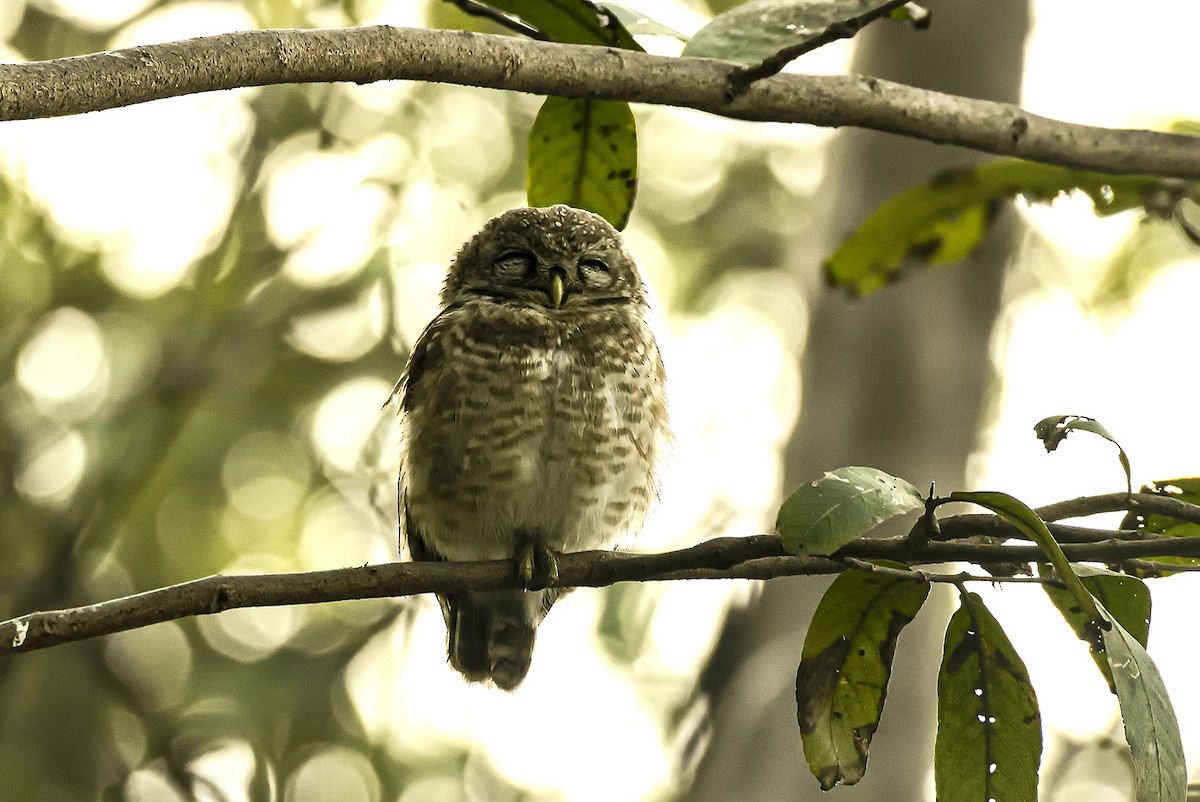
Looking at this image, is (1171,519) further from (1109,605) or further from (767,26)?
(767,26)

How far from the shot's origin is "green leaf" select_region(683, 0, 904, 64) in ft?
5.68

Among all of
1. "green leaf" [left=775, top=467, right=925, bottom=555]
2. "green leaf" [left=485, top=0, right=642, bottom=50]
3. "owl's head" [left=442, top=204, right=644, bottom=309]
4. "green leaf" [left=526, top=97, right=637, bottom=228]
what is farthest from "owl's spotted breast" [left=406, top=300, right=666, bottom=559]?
"green leaf" [left=775, top=467, right=925, bottom=555]

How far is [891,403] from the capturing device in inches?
201

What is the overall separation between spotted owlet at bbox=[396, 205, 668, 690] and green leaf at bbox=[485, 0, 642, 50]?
1234 mm

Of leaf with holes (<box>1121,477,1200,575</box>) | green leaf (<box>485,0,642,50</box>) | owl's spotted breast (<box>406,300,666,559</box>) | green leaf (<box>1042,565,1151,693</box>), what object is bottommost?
green leaf (<box>1042,565,1151,693</box>)

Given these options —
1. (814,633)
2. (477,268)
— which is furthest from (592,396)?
(814,633)

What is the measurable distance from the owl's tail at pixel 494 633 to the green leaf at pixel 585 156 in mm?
1629

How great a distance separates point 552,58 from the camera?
64.6 inches

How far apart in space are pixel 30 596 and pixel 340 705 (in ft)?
6.03

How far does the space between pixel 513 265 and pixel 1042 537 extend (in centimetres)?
254

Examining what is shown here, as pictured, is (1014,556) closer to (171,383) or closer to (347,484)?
(171,383)

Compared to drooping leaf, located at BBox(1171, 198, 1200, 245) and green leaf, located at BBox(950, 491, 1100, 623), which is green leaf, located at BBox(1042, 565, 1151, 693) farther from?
drooping leaf, located at BBox(1171, 198, 1200, 245)

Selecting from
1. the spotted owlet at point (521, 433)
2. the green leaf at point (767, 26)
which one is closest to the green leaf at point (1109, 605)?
the green leaf at point (767, 26)

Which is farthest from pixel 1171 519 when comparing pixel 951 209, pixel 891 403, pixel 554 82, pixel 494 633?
pixel 891 403
